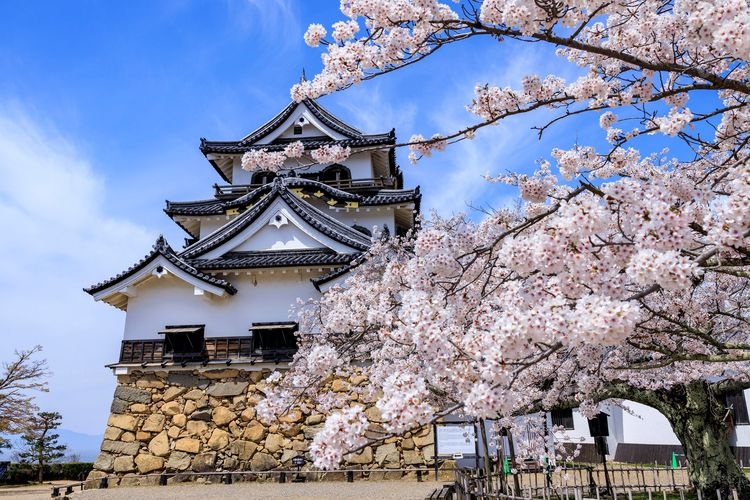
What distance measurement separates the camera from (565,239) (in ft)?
9.12

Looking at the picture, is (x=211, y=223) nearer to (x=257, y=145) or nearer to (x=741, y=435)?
(x=257, y=145)

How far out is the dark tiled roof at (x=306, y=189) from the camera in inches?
678

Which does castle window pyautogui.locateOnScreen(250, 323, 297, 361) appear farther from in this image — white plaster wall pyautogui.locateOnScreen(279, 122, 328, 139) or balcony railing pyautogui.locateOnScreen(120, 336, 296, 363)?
white plaster wall pyautogui.locateOnScreen(279, 122, 328, 139)

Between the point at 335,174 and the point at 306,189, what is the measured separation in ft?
6.56

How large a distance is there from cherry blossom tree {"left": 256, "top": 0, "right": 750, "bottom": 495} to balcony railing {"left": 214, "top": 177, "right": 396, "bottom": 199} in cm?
1095

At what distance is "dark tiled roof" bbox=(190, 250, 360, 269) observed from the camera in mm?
13523

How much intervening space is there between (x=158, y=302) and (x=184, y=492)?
5.12 metres

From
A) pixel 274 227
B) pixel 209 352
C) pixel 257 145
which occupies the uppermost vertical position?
pixel 257 145

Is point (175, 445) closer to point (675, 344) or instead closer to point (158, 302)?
point (158, 302)

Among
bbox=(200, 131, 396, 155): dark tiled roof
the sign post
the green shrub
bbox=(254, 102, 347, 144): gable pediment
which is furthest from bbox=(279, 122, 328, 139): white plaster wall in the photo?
the green shrub

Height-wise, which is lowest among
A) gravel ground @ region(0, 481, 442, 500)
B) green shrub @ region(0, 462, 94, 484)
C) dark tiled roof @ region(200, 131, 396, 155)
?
green shrub @ region(0, 462, 94, 484)

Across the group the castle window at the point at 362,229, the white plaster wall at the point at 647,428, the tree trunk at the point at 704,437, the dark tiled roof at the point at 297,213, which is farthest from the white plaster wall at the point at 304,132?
the white plaster wall at the point at 647,428

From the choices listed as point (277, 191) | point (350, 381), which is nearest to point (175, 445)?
point (350, 381)

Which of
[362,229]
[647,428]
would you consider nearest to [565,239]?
[362,229]
